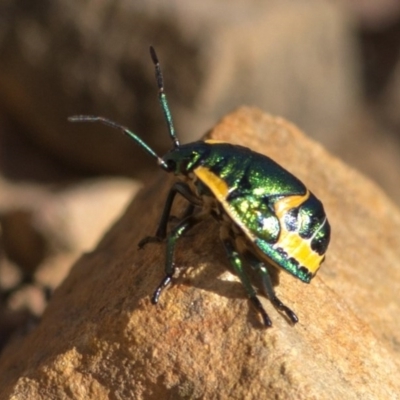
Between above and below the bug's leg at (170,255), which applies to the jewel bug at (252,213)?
above

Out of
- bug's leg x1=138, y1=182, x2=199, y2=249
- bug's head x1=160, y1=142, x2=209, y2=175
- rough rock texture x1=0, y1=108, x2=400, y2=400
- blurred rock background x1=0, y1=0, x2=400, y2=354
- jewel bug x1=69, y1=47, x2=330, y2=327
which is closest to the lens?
rough rock texture x1=0, y1=108, x2=400, y2=400

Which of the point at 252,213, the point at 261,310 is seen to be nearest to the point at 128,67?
the point at 252,213

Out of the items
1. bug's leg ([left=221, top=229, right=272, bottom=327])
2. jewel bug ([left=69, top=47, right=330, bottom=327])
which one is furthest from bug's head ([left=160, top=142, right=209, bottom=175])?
bug's leg ([left=221, top=229, right=272, bottom=327])

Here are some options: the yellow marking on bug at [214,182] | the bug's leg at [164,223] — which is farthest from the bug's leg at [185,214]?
the yellow marking on bug at [214,182]

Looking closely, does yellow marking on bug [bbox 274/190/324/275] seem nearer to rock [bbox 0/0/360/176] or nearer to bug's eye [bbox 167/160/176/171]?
bug's eye [bbox 167/160/176/171]

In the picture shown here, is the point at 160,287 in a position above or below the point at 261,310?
below

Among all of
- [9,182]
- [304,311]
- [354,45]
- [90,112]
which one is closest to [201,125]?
[90,112]

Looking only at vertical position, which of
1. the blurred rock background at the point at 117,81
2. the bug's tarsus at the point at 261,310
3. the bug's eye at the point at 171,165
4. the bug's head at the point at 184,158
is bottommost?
the blurred rock background at the point at 117,81

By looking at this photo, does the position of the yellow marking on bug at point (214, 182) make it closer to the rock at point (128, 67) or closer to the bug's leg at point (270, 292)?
the bug's leg at point (270, 292)

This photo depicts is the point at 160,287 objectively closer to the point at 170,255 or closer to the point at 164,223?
the point at 170,255
